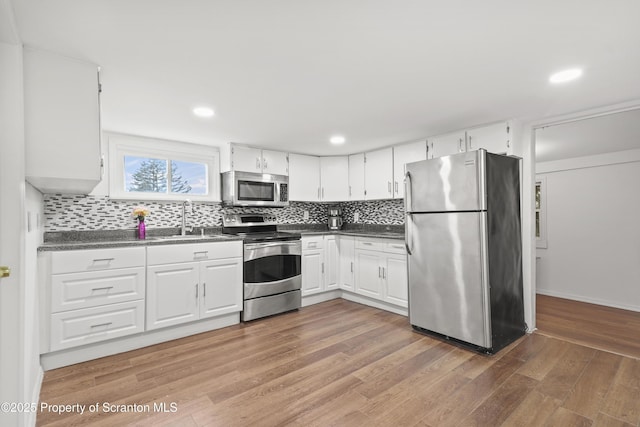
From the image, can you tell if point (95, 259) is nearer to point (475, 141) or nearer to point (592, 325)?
point (475, 141)

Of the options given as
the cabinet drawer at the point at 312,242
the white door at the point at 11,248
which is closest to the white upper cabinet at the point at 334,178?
the cabinet drawer at the point at 312,242

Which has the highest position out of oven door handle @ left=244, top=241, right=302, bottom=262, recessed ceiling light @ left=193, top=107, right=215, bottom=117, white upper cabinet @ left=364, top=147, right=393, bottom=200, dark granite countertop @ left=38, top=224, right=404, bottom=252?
recessed ceiling light @ left=193, top=107, right=215, bottom=117

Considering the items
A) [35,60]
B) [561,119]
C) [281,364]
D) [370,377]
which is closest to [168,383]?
[281,364]

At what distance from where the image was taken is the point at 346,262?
4.12 metres

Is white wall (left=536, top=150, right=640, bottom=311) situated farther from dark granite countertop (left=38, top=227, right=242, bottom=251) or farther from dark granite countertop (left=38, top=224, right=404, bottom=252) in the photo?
dark granite countertop (left=38, top=227, right=242, bottom=251)

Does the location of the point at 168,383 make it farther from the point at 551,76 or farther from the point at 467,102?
the point at 551,76

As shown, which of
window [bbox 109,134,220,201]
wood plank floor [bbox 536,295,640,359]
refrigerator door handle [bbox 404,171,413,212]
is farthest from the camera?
window [bbox 109,134,220,201]

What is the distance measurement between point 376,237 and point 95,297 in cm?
276

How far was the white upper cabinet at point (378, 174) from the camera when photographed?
12.8 feet

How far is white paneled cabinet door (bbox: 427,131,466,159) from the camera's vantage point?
315cm

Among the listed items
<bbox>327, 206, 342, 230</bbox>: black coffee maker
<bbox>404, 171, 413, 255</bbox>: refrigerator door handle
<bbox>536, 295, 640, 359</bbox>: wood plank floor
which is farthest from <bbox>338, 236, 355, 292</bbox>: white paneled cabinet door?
<bbox>536, 295, 640, 359</bbox>: wood plank floor

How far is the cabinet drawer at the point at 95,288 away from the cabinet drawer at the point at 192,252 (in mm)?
158

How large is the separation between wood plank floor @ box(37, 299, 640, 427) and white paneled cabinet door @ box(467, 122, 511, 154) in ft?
5.83

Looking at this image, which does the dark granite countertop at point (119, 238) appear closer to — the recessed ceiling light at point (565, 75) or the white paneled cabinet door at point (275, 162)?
the white paneled cabinet door at point (275, 162)
